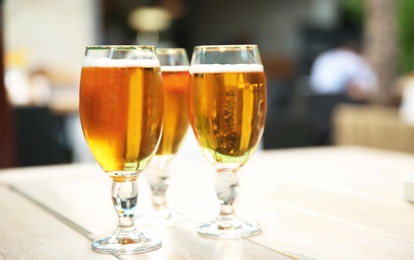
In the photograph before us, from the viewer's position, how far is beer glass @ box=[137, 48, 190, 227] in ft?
3.59

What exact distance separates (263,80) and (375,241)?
265mm

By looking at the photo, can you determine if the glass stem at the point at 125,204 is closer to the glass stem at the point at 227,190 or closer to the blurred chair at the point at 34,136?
the glass stem at the point at 227,190

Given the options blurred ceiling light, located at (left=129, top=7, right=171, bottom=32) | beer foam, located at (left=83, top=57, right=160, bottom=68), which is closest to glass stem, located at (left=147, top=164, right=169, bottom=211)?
beer foam, located at (left=83, top=57, right=160, bottom=68)

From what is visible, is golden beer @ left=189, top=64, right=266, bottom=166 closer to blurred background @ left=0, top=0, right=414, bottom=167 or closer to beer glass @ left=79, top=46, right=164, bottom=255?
beer glass @ left=79, top=46, right=164, bottom=255

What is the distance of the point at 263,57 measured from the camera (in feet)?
40.9

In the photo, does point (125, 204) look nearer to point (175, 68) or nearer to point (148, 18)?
point (175, 68)

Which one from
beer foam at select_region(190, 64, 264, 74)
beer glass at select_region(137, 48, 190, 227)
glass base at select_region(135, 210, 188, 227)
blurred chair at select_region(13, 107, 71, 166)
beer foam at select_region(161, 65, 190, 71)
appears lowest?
blurred chair at select_region(13, 107, 71, 166)

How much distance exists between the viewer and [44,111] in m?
3.79

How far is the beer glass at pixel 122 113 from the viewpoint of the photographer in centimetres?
85

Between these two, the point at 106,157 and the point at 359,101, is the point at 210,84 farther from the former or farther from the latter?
the point at 359,101

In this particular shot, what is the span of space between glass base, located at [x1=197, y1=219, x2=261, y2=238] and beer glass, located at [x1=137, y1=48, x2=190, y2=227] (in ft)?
0.43

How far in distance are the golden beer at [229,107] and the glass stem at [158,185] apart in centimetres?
15

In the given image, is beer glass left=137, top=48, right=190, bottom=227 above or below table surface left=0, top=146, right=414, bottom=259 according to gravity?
above

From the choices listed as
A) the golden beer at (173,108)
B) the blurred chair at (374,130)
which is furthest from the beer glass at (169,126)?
the blurred chair at (374,130)
